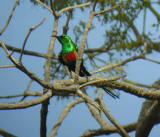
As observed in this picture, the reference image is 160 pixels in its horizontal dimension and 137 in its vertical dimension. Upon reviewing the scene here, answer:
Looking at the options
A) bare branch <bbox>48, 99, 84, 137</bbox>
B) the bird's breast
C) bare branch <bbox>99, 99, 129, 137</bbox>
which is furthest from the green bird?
bare branch <bbox>99, 99, 129, 137</bbox>

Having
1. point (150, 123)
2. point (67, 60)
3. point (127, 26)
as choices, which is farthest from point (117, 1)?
point (150, 123)

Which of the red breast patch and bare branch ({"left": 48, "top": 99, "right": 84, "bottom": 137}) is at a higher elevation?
the red breast patch

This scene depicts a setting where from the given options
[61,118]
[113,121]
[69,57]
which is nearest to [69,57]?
[69,57]

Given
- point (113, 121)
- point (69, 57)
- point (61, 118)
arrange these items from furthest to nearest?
point (69, 57) < point (61, 118) < point (113, 121)

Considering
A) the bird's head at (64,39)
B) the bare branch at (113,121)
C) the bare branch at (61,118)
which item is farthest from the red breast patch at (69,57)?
the bare branch at (113,121)

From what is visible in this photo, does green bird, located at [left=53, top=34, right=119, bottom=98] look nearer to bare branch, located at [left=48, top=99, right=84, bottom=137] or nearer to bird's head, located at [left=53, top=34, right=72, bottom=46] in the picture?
bird's head, located at [left=53, top=34, right=72, bottom=46]

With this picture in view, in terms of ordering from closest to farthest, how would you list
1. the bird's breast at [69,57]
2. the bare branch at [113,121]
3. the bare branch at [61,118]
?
the bare branch at [113,121] → the bare branch at [61,118] → the bird's breast at [69,57]

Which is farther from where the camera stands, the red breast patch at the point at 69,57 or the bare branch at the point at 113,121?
the red breast patch at the point at 69,57

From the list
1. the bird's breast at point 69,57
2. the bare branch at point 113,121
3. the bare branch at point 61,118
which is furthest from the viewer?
the bird's breast at point 69,57

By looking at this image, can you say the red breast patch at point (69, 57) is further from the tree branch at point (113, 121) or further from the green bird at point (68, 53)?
the tree branch at point (113, 121)

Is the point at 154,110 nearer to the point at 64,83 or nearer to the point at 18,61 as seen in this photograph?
the point at 64,83

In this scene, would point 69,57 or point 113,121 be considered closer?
point 113,121

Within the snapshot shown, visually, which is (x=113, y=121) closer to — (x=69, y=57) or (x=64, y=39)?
(x=69, y=57)

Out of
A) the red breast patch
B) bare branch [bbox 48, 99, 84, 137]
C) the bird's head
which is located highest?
the bird's head
